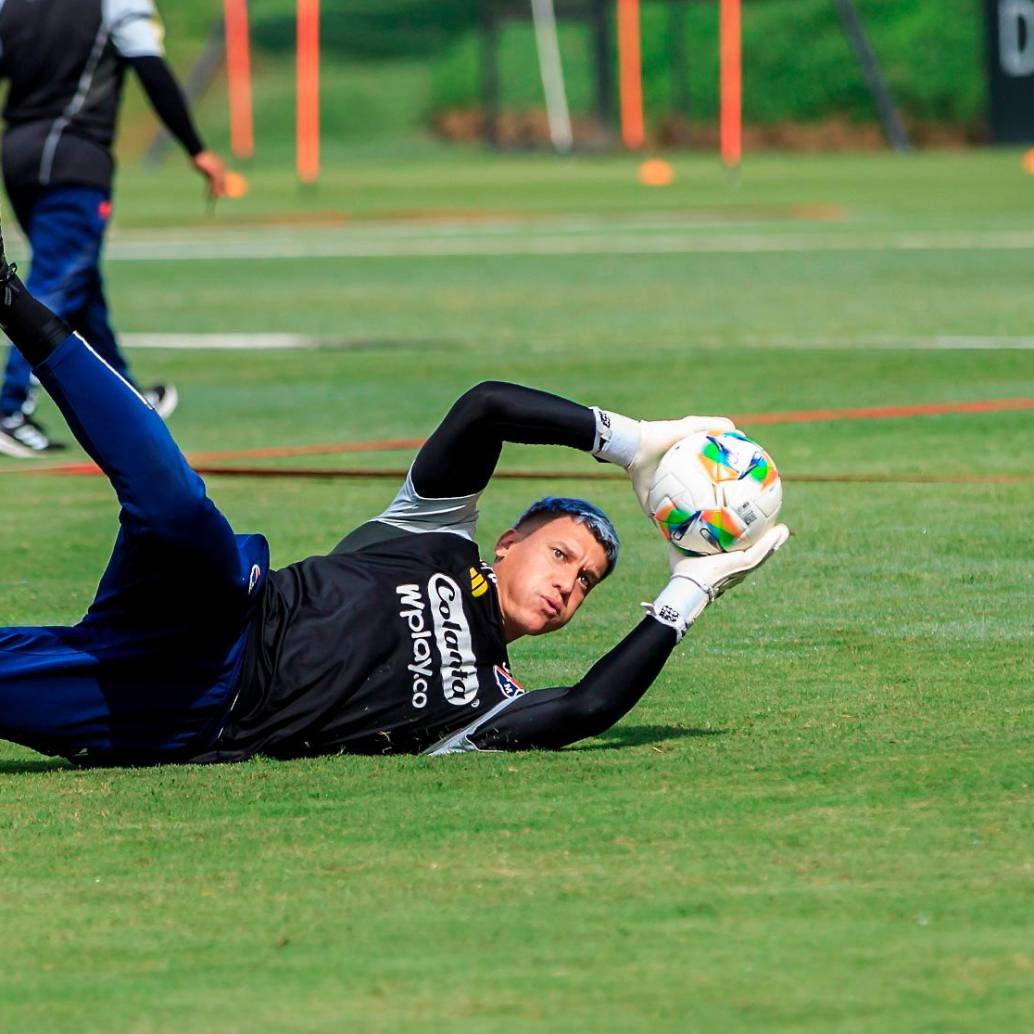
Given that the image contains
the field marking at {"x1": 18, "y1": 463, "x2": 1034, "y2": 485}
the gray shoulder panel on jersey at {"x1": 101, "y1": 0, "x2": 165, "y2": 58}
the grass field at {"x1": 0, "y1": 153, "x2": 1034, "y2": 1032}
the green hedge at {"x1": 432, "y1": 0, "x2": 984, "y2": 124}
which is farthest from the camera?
the green hedge at {"x1": 432, "y1": 0, "x2": 984, "y2": 124}

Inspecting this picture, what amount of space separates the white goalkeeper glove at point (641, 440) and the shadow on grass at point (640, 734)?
54cm

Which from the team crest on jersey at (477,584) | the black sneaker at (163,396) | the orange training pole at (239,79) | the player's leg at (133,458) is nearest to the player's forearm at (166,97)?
the black sneaker at (163,396)

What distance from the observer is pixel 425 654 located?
5.64 metres

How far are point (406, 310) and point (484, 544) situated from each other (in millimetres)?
9499

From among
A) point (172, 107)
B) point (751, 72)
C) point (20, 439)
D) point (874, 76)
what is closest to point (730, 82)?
point (874, 76)

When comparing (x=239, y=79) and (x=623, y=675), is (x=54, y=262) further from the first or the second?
(x=239, y=79)

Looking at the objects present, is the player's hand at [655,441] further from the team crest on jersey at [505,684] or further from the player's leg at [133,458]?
the player's leg at [133,458]

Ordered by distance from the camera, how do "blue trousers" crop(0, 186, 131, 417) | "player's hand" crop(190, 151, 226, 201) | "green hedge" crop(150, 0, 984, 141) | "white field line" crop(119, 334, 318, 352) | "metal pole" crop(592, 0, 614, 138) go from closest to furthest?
Result: "blue trousers" crop(0, 186, 131, 417) → "player's hand" crop(190, 151, 226, 201) → "white field line" crop(119, 334, 318, 352) → "metal pole" crop(592, 0, 614, 138) → "green hedge" crop(150, 0, 984, 141)

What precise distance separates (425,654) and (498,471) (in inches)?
189

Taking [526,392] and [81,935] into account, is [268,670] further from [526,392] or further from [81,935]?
[81,935]

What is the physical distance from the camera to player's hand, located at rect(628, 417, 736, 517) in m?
5.80

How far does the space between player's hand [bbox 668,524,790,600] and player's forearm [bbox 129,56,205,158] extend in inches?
261

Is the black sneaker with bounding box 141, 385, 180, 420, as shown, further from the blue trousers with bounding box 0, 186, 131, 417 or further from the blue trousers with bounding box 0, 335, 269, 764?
the blue trousers with bounding box 0, 335, 269, 764

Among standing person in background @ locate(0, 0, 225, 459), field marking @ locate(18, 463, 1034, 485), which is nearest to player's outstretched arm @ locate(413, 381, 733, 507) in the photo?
field marking @ locate(18, 463, 1034, 485)
